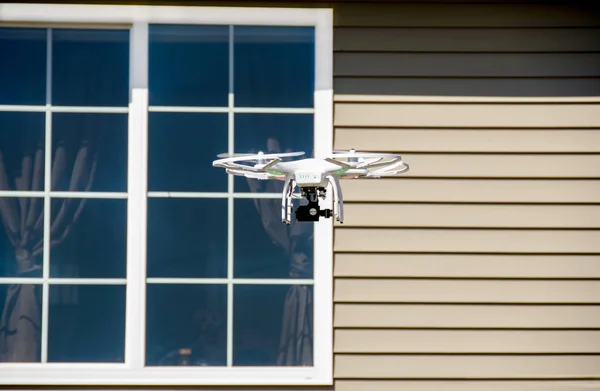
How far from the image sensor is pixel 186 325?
3.43 m

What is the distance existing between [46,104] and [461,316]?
1.88 m

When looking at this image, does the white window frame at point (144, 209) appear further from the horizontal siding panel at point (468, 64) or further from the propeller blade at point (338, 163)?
the propeller blade at point (338, 163)

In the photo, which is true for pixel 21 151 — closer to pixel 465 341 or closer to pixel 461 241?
pixel 461 241

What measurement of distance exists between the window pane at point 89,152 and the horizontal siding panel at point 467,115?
890mm

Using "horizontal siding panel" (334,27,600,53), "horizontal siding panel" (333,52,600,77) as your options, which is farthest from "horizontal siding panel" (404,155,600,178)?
"horizontal siding panel" (334,27,600,53)

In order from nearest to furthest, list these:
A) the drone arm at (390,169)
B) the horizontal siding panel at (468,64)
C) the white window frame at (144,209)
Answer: the drone arm at (390,169) < the white window frame at (144,209) < the horizontal siding panel at (468,64)

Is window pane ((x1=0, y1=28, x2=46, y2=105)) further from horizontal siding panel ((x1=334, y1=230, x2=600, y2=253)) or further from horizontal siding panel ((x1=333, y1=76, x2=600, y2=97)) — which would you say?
horizontal siding panel ((x1=334, y1=230, x2=600, y2=253))

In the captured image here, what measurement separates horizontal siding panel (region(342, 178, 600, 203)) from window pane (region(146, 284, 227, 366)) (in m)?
0.71

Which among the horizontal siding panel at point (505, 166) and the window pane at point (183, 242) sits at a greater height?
the horizontal siding panel at point (505, 166)

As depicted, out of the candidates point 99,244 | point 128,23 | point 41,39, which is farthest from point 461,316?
point 41,39

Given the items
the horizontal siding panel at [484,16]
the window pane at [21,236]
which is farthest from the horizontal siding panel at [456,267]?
the window pane at [21,236]

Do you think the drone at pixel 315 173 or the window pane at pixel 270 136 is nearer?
the drone at pixel 315 173

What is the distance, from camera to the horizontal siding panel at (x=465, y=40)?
3500 millimetres

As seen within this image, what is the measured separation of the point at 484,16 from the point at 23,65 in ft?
6.22
